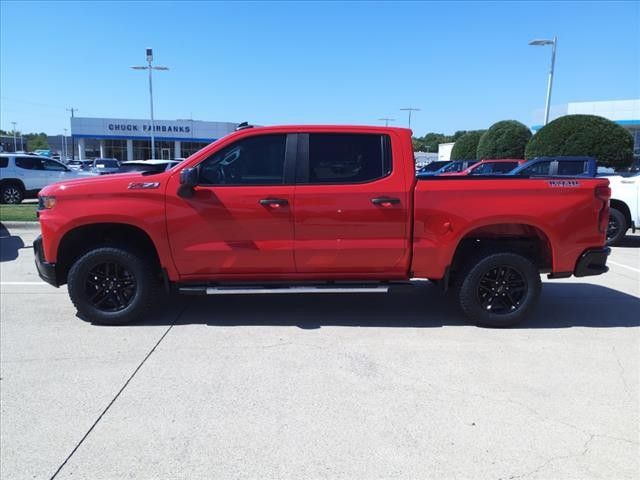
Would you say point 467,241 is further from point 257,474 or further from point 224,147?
point 257,474

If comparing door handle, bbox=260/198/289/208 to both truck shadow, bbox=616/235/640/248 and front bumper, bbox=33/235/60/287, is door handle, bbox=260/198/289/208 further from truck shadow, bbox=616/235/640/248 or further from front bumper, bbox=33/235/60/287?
truck shadow, bbox=616/235/640/248

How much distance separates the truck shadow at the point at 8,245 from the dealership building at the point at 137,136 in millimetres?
54889

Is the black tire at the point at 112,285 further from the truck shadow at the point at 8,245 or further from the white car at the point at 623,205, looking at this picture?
the white car at the point at 623,205

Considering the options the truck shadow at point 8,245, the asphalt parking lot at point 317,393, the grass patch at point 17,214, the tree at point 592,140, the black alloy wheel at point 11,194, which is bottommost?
the truck shadow at point 8,245

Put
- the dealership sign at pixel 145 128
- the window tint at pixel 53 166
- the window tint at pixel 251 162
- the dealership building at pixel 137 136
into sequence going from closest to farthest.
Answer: the window tint at pixel 251 162 → the window tint at pixel 53 166 → the dealership sign at pixel 145 128 → the dealership building at pixel 137 136

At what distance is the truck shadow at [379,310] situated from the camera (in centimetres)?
550

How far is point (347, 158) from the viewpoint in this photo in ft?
16.9

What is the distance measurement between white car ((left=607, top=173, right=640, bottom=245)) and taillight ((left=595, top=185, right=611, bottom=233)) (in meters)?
5.86

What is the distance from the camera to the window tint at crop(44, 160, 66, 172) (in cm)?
1797

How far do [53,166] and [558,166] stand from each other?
1601 cm

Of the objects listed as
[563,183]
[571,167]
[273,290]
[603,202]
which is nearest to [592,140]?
[571,167]

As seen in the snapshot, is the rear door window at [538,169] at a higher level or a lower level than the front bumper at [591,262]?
higher

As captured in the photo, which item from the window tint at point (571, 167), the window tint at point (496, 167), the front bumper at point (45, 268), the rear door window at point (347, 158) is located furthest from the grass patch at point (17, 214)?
the window tint at point (496, 167)

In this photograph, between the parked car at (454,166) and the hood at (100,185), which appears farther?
the parked car at (454,166)
